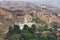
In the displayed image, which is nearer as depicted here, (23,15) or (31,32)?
(31,32)

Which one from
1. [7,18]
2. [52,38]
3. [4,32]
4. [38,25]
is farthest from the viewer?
[7,18]

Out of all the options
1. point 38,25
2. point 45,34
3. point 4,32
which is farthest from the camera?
point 38,25

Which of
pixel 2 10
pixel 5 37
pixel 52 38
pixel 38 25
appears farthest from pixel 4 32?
pixel 2 10

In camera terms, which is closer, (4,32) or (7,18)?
(4,32)

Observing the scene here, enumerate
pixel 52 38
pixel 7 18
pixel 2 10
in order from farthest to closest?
pixel 2 10 → pixel 7 18 → pixel 52 38

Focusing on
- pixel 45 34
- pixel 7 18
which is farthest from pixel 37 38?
pixel 7 18

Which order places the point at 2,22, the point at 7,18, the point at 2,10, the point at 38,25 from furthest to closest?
1. the point at 2,10
2. the point at 7,18
3. the point at 2,22
4. the point at 38,25

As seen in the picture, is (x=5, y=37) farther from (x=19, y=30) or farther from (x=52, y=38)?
(x=52, y=38)

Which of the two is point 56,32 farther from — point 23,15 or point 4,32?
point 23,15
